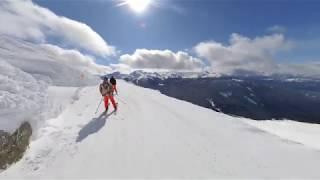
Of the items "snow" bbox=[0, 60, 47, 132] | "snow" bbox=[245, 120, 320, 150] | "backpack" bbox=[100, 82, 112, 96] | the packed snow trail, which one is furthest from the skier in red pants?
"snow" bbox=[245, 120, 320, 150]

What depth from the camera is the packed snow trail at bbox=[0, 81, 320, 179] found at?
1293cm

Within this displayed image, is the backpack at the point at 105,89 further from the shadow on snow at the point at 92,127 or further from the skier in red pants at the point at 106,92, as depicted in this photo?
the shadow on snow at the point at 92,127

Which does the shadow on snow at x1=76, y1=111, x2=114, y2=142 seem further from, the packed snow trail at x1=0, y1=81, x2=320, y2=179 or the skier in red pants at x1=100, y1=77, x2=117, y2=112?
the skier in red pants at x1=100, y1=77, x2=117, y2=112

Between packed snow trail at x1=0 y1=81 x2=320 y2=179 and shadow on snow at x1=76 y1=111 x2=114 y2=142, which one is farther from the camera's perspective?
shadow on snow at x1=76 y1=111 x2=114 y2=142

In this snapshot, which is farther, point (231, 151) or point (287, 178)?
point (231, 151)

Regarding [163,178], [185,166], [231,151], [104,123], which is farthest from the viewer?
Answer: [104,123]

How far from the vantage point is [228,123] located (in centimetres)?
2347

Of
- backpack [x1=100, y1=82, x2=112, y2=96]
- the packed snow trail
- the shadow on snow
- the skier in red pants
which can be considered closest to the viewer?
the packed snow trail

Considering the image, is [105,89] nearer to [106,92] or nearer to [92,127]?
[106,92]

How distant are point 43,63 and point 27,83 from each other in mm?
22355

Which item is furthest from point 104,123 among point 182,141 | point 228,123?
point 228,123

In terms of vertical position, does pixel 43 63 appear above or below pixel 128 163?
above

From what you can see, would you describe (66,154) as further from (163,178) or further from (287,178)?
(287,178)

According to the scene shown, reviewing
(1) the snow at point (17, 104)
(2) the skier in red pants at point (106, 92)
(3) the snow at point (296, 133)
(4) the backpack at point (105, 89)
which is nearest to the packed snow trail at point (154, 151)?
(1) the snow at point (17, 104)
